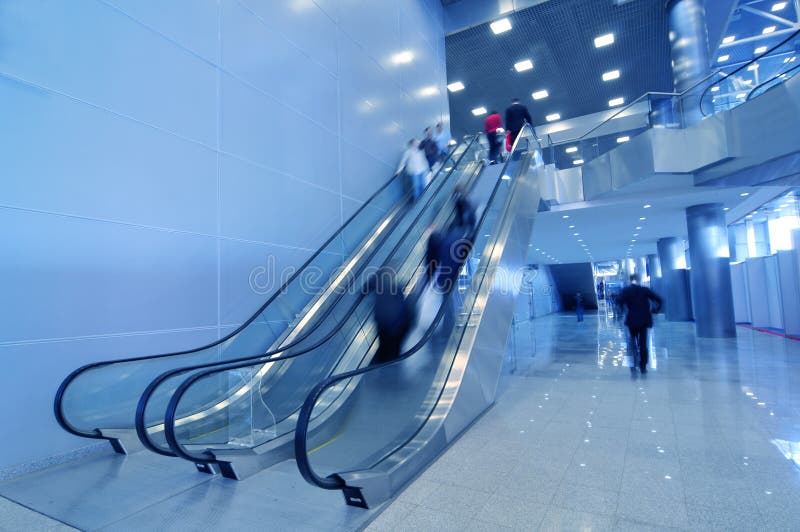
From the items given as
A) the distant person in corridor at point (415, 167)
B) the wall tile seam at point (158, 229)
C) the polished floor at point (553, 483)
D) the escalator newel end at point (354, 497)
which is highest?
the distant person in corridor at point (415, 167)

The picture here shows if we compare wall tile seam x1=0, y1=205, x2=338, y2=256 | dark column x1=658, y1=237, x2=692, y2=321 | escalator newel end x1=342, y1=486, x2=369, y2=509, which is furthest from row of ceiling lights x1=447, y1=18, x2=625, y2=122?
escalator newel end x1=342, y1=486, x2=369, y2=509

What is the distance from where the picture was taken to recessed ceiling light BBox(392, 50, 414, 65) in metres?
10.8

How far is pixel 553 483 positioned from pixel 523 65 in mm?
15453

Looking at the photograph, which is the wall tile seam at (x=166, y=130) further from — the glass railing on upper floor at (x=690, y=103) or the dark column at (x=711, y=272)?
the dark column at (x=711, y=272)

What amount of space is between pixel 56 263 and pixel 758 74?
39.5ft

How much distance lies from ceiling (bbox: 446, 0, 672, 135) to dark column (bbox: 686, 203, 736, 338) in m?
5.94

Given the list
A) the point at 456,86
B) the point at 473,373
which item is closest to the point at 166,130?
the point at 473,373

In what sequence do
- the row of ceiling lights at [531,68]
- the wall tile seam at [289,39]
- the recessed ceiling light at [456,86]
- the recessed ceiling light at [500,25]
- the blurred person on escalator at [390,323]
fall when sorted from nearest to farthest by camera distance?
1. the blurred person on escalator at [390,323]
2. the wall tile seam at [289,39]
3. the recessed ceiling light at [500,25]
4. the row of ceiling lights at [531,68]
5. the recessed ceiling light at [456,86]

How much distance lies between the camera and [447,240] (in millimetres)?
7301

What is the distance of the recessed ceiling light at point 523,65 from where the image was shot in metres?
15.5

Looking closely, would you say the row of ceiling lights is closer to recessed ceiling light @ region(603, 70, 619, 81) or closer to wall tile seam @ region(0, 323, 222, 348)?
recessed ceiling light @ region(603, 70, 619, 81)

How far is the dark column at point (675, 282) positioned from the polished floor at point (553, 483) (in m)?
15.2

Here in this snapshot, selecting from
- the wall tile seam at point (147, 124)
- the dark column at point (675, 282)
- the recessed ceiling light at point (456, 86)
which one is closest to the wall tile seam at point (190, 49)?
the wall tile seam at point (147, 124)

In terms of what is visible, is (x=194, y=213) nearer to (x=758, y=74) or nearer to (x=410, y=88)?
(x=410, y=88)
